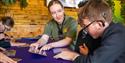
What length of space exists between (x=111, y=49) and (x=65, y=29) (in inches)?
54.2

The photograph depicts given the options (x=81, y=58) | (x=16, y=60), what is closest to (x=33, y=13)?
(x=16, y=60)

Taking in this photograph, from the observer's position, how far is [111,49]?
1.38 m

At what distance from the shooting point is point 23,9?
4945mm

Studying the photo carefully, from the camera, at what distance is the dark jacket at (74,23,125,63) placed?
138 cm

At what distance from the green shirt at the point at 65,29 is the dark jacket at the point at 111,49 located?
1175 mm

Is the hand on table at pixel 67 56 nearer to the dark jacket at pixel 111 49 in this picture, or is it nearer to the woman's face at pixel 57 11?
the dark jacket at pixel 111 49

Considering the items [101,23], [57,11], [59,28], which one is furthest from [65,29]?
[101,23]

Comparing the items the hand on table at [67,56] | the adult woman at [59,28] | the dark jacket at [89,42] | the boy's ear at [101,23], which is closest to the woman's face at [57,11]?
the adult woman at [59,28]

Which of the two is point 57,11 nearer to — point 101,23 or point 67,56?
point 67,56

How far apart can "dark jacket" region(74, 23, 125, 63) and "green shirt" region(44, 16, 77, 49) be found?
1.18 m

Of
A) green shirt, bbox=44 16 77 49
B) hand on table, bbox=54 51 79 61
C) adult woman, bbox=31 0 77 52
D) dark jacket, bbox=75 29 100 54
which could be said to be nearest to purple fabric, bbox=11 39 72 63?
hand on table, bbox=54 51 79 61

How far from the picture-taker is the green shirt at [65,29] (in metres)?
2.65

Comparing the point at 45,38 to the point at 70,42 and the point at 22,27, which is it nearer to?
the point at 70,42

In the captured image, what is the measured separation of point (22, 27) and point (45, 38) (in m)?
2.22
